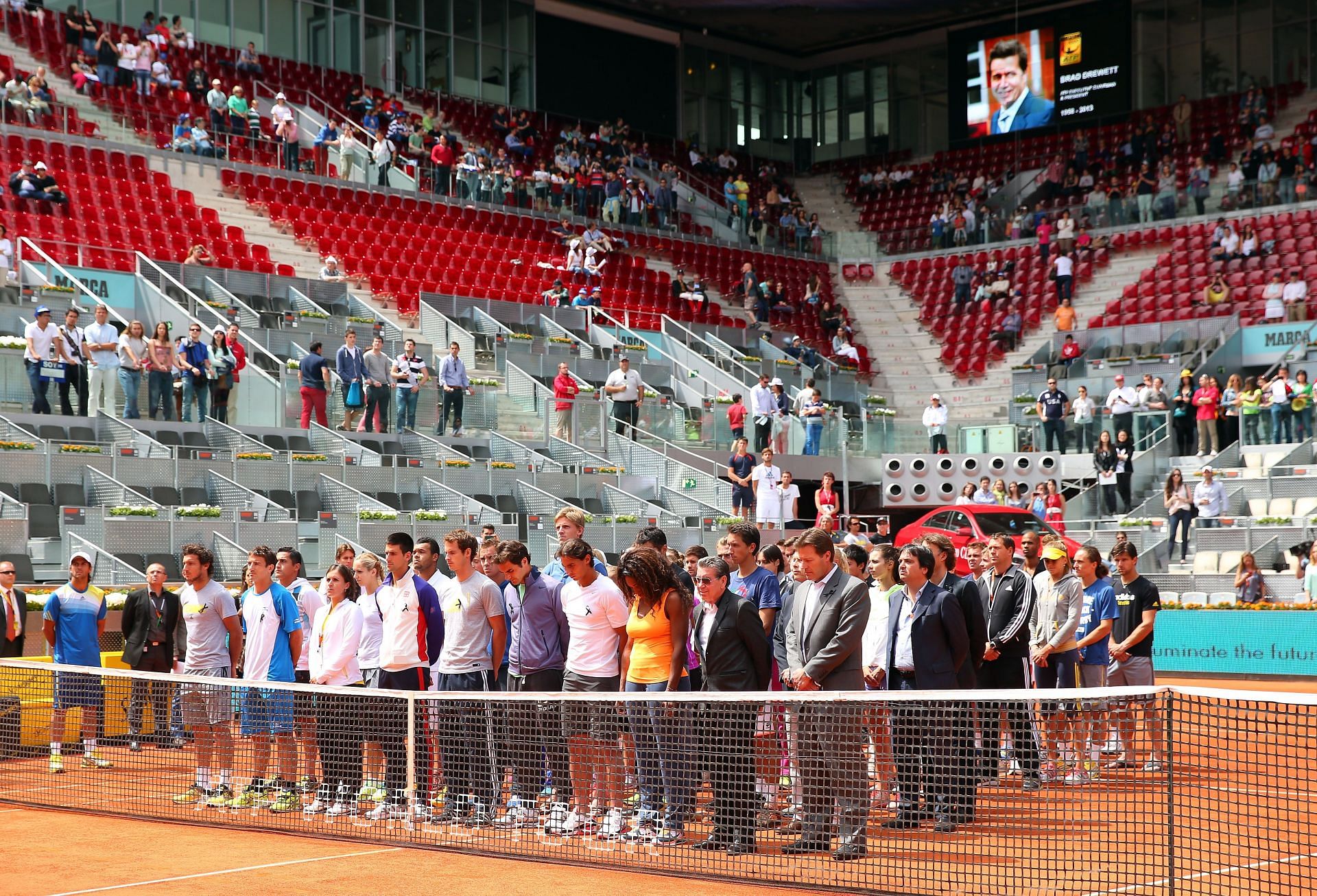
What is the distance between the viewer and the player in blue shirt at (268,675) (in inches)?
423

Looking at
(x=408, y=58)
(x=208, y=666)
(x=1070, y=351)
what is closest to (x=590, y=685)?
(x=208, y=666)

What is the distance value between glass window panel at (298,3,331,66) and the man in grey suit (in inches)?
1319

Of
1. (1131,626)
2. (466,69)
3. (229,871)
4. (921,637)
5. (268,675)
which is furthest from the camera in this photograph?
(466,69)

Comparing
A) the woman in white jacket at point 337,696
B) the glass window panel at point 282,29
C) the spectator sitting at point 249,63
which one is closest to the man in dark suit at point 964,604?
the woman in white jacket at point 337,696

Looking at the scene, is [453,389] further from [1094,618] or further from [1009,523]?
[1094,618]

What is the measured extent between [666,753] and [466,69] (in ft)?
122

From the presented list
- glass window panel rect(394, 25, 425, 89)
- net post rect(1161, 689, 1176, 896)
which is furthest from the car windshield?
glass window panel rect(394, 25, 425, 89)

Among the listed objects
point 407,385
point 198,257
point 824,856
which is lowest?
point 824,856

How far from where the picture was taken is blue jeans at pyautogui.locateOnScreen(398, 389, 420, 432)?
2443 cm

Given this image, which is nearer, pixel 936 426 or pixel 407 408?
pixel 407 408

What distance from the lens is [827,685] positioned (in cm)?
930

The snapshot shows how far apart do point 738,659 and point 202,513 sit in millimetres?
11574

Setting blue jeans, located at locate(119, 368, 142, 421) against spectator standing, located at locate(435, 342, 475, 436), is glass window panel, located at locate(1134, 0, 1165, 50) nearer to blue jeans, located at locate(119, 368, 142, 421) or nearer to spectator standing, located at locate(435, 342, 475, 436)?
spectator standing, located at locate(435, 342, 475, 436)

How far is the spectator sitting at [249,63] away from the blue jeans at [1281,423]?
23948mm
